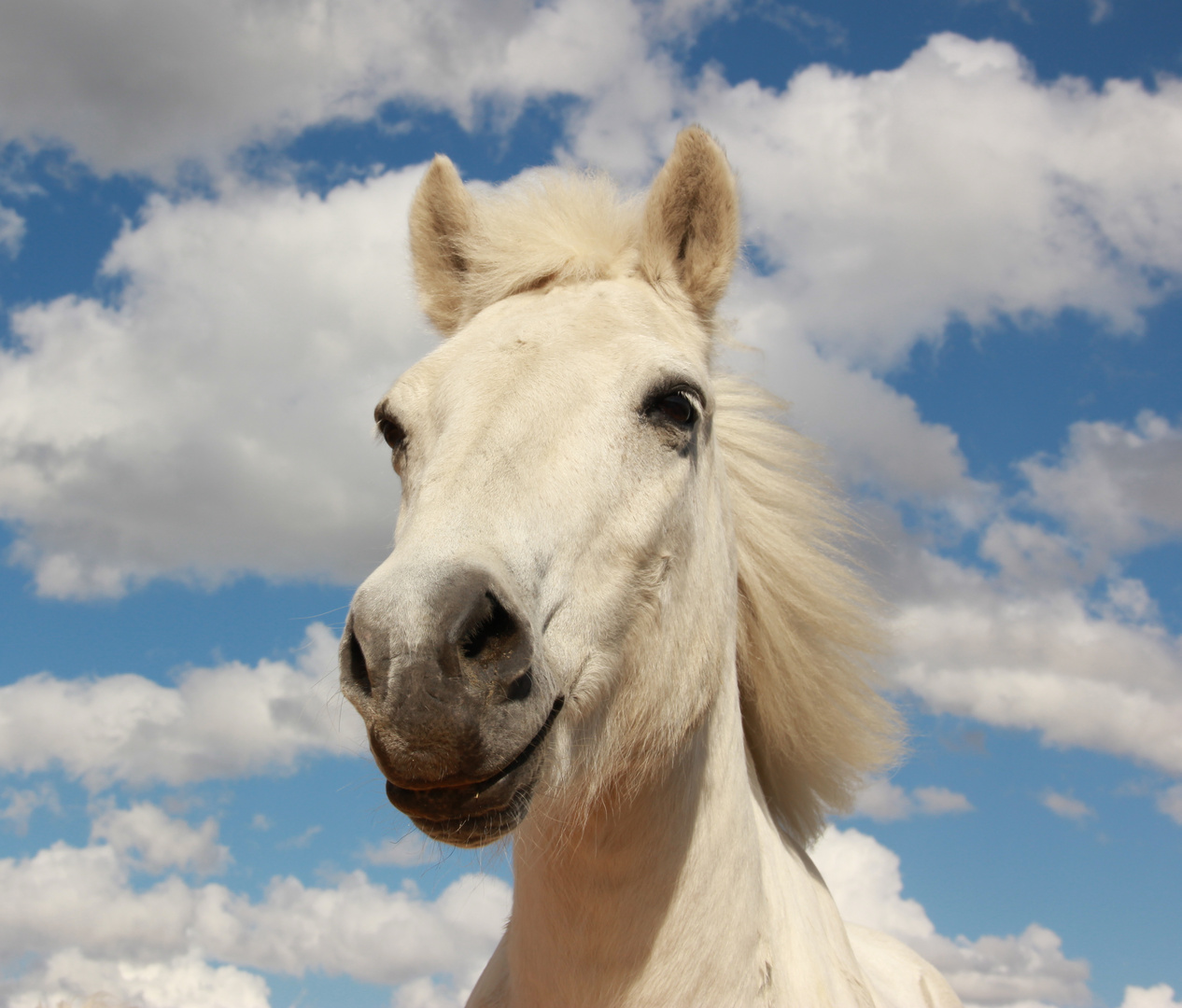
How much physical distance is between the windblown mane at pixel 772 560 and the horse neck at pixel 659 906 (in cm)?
75

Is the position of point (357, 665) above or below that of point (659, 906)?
above

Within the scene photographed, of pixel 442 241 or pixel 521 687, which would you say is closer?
pixel 521 687

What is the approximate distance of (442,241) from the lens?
3.72 m

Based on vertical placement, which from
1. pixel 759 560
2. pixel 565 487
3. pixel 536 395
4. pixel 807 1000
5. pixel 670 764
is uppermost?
pixel 759 560

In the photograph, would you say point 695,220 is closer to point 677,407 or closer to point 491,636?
point 677,407

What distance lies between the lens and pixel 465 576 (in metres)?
1.86

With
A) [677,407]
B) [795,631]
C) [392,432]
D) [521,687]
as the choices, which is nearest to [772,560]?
[795,631]

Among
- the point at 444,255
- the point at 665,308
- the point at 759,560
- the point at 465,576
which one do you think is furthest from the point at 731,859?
the point at 444,255

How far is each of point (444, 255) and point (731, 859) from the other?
265 cm

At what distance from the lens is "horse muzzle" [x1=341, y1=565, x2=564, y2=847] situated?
1.76 meters

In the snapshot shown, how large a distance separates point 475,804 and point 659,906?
0.93m

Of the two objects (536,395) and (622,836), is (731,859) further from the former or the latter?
(536,395)

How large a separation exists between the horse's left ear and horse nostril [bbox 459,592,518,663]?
1.78m

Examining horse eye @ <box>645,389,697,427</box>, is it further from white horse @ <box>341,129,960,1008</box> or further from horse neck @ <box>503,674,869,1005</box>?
horse neck @ <box>503,674,869,1005</box>
